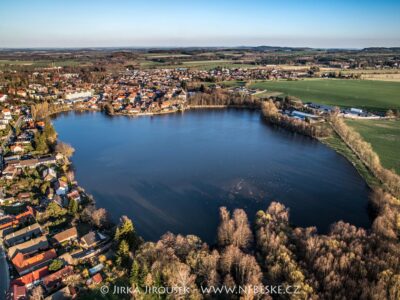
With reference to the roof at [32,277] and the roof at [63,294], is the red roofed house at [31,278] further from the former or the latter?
the roof at [63,294]

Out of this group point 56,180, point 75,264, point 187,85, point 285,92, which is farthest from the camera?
point 187,85

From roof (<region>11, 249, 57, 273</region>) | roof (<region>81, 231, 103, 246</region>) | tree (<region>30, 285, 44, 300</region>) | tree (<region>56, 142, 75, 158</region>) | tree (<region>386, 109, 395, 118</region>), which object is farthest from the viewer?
tree (<region>386, 109, 395, 118</region>)

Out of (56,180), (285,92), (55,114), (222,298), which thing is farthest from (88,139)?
(285,92)

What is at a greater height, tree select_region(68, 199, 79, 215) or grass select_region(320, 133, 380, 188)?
grass select_region(320, 133, 380, 188)

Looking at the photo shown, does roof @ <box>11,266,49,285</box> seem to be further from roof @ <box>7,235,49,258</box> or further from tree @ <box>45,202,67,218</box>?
tree @ <box>45,202,67,218</box>

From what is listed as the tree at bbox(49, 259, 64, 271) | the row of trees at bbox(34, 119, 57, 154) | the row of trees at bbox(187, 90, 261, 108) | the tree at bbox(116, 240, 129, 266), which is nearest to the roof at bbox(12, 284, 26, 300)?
the tree at bbox(49, 259, 64, 271)

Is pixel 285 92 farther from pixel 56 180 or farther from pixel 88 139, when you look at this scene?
pixel 56 180

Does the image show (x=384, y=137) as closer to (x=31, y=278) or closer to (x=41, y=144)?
(x=31, y=278)
